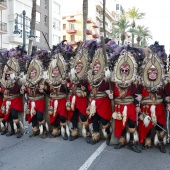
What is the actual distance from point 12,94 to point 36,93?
0.57 m

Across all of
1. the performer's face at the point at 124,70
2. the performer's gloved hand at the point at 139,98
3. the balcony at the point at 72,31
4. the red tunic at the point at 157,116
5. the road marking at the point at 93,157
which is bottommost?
the road marking at the point at 93,157

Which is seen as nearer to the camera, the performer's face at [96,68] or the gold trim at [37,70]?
the performer's face at [96,68]

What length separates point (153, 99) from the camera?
185 inches

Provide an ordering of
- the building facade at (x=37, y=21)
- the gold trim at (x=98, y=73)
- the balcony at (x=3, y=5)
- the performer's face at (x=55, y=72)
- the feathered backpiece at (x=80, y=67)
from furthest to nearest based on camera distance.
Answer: the building facade at (x=37, y=21) → the balcony at (x=3, y=5) → the performer's face at (x=55, y=72) → the feathered backpiece at (x=80, y=67) → the gold trim at (x=98, y=73)

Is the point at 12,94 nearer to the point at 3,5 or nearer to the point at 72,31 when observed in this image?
the point at 3,5

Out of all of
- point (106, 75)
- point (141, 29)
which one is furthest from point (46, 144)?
point (141, 29)

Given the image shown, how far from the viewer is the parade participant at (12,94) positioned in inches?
226

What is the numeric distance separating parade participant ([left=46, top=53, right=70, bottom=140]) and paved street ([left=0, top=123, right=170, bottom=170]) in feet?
1.24

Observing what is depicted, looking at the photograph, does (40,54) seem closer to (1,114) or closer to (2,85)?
(2,85)

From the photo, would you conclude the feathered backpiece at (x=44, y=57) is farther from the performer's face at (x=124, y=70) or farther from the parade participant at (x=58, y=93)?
the performer's face at (x=124, y=70)

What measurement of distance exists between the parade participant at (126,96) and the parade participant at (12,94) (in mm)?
2235

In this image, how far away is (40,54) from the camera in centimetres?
568

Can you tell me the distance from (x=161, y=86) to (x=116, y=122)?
1051 millimetres

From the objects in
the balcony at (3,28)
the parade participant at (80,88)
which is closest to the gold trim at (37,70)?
the parade participant at (80,88)
